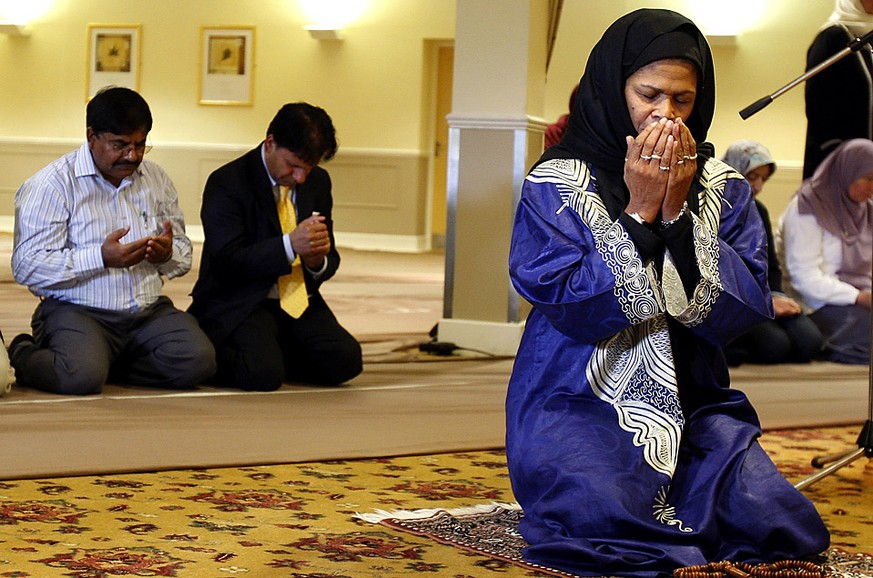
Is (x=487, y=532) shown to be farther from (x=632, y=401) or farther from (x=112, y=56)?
(x=112, y=56)

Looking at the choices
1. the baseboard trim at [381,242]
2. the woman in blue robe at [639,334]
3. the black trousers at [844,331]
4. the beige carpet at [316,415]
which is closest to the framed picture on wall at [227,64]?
the baseboard trim at [381,242]

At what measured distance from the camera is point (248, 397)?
4.24 meters

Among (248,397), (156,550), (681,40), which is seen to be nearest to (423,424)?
(248,397)

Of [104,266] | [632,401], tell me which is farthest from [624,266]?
[104,266]

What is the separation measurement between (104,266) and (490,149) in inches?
75.3

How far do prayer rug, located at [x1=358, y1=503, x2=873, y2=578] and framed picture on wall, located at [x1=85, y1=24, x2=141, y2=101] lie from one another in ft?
35.0

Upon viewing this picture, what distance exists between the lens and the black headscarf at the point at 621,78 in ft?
7.73

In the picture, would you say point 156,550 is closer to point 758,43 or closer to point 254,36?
point 758,43

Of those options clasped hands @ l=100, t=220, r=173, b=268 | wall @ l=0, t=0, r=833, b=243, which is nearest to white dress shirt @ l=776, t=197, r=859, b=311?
clasped hands @ l=100, t=220, r=173, b=268

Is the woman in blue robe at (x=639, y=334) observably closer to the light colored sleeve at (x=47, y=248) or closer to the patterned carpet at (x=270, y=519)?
the patterned carpet at (x=270, y=519)

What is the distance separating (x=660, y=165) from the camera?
2.25 meters

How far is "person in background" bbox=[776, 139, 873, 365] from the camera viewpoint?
222 inches

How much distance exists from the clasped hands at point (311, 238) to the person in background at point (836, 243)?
237 centimetres

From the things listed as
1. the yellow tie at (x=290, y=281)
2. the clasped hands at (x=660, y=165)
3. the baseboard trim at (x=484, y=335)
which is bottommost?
the baseboard trim at (x=484, y=335)
